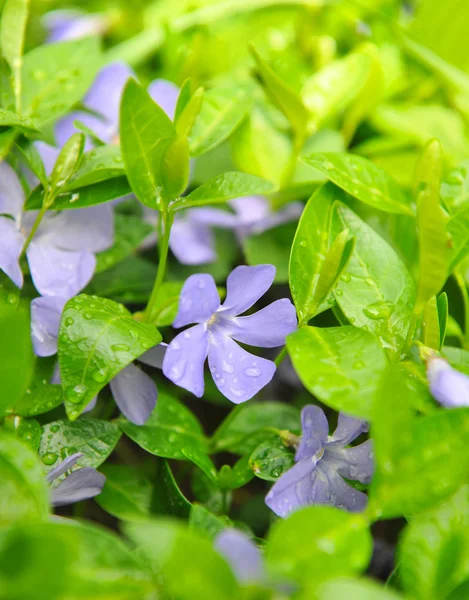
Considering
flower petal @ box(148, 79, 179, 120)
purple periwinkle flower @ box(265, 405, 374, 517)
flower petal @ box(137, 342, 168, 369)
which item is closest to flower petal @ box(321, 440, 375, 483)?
purple periwinkle flower @ box(265, 405, 374, 517)

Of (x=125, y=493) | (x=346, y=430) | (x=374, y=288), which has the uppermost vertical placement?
(x=374, y=288)

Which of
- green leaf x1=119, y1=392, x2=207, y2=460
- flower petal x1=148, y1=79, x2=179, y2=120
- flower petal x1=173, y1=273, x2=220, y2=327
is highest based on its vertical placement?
flower petal x1=148, y1=79, x2=179, y2=120

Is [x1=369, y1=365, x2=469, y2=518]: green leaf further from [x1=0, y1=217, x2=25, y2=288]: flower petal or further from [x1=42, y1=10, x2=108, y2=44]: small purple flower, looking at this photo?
[x1=42, y1=10, x2=108, y2=44]: small purple flower

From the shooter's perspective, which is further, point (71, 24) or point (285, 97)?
point (71, 24)

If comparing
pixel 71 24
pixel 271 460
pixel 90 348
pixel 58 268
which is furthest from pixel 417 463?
pixel 71 24

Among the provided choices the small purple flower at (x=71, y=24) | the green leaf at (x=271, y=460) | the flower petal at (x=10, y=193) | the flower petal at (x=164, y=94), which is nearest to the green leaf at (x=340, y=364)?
the green leaf at (x=271, y=460)

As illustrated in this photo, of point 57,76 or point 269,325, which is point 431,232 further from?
point 57,76

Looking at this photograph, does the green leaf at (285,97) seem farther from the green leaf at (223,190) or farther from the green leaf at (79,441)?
the green leaf at (79,441)
